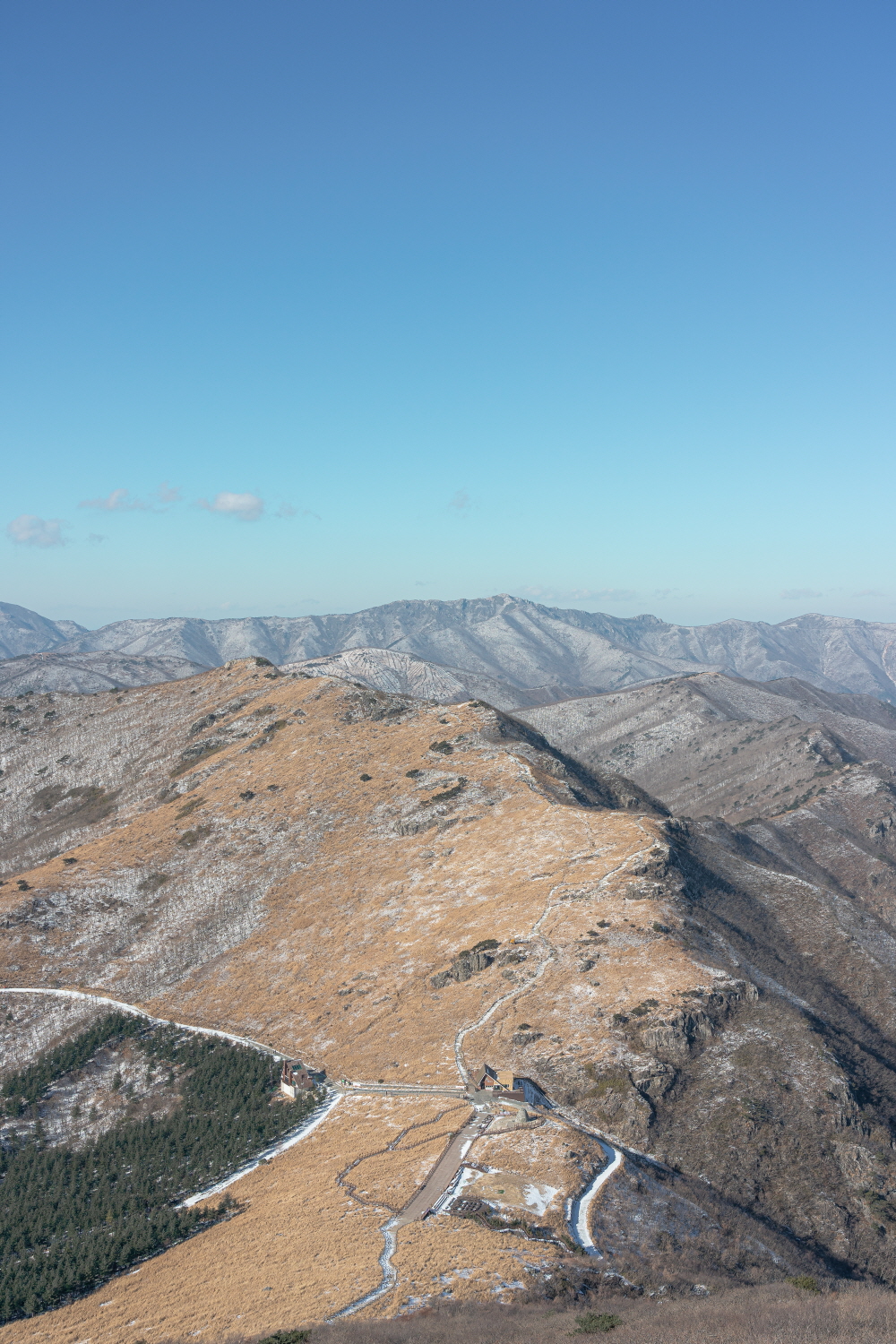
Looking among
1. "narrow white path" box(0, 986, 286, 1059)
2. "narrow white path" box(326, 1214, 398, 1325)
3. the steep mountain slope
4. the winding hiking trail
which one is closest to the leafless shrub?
"narrow white path" box(326, 1214, 398, 1325)

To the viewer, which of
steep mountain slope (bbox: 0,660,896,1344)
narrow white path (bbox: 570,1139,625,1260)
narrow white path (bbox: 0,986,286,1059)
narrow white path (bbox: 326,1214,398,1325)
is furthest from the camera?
narrow white path (bbox: 0,986,286,1059)

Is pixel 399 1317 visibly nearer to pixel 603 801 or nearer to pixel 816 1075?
pixel 816 1075

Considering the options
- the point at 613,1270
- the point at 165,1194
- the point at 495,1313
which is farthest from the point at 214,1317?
the point at 165,1194

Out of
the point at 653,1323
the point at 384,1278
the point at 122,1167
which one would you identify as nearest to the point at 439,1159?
the point at 384,1278

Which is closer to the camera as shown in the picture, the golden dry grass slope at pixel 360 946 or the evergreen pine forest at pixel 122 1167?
the golden dry grass slope at pixel 360 946

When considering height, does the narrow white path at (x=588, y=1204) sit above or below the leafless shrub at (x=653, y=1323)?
below

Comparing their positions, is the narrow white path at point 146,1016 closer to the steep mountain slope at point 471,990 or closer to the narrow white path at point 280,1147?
the steep mountain slope at point 471,990

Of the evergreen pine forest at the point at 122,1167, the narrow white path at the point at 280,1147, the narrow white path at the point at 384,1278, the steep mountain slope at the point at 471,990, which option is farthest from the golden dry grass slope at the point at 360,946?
the evergreen pine forest at the point at 122,1167

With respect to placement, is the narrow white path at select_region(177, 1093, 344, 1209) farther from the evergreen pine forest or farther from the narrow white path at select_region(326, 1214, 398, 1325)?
the narrow white path at select_region(326, 1214, 398, 1325)
